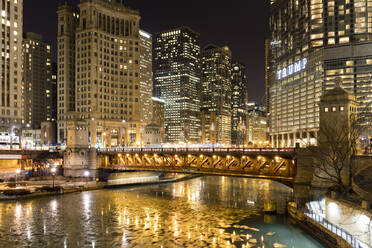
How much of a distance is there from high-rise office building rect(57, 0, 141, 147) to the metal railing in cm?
11170

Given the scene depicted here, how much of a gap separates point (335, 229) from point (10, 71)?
471 ft

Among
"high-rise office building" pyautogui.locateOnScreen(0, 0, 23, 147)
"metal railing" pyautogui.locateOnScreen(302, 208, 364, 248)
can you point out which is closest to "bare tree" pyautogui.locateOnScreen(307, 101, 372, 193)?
"metal railing" pyautogui.locateOnScreen(302, 208, 364, 248)

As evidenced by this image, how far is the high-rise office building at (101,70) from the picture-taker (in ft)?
502

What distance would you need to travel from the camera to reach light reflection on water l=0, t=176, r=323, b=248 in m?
41.2

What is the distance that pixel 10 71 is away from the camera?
14325 cm

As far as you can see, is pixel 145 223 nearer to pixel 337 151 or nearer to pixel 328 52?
pixel 337 151

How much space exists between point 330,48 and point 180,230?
15235cm

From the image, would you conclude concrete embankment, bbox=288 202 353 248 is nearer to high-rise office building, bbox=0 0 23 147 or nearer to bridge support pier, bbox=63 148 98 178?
bridge support pier, bbox=63 148 98 178

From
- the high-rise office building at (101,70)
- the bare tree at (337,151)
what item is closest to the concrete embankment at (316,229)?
the bare tree at (337,151)

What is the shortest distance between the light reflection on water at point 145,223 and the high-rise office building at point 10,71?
3178 inches

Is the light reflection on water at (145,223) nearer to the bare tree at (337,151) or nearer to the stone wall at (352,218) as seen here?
the stone wall at (352,218)

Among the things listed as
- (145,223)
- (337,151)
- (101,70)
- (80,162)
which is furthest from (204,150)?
(101,70)

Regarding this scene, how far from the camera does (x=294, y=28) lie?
196 metres

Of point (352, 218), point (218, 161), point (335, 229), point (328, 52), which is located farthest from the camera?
point (328, 52)
